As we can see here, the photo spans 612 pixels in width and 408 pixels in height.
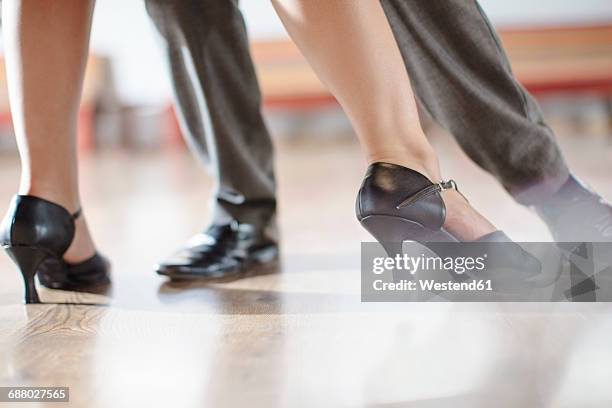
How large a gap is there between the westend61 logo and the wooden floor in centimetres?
4

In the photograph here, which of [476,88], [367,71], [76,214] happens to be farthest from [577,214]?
[76,214]

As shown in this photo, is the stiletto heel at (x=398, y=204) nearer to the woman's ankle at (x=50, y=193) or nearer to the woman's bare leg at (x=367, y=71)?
the woman's bare leg at (x=367, y=71)

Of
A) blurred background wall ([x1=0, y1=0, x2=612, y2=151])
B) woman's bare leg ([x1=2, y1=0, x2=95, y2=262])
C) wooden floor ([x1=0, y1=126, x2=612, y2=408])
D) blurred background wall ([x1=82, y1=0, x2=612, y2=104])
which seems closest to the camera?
wooden floor ([x1=0, y1=126, x2=612, y2=408])

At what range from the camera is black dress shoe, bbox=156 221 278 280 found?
3.16ft

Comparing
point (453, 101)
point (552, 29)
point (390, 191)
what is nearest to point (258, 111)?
point (453, 101)

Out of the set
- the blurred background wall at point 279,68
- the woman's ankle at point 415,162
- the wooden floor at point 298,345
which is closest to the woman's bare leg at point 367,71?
the woman's ankle at point 415,162

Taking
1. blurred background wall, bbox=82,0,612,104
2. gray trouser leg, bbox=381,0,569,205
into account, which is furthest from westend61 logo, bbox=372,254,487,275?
blurred background wall, bbox=82,0,612,104

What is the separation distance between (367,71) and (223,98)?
395mm

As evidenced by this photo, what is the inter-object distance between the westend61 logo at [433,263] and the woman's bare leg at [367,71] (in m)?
0.04

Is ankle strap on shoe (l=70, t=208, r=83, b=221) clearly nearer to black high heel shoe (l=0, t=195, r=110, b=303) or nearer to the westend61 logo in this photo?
black high heel shoe (l=0, t=195, r=110, b=303)

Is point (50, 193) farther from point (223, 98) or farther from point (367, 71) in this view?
point (367, 71)

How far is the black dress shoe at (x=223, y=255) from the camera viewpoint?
962mm

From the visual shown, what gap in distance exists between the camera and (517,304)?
76cm

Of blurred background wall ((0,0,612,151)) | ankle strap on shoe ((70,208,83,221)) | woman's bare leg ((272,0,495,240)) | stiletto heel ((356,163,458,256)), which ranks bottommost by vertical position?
stiletto heel ((356,163,458,256))
